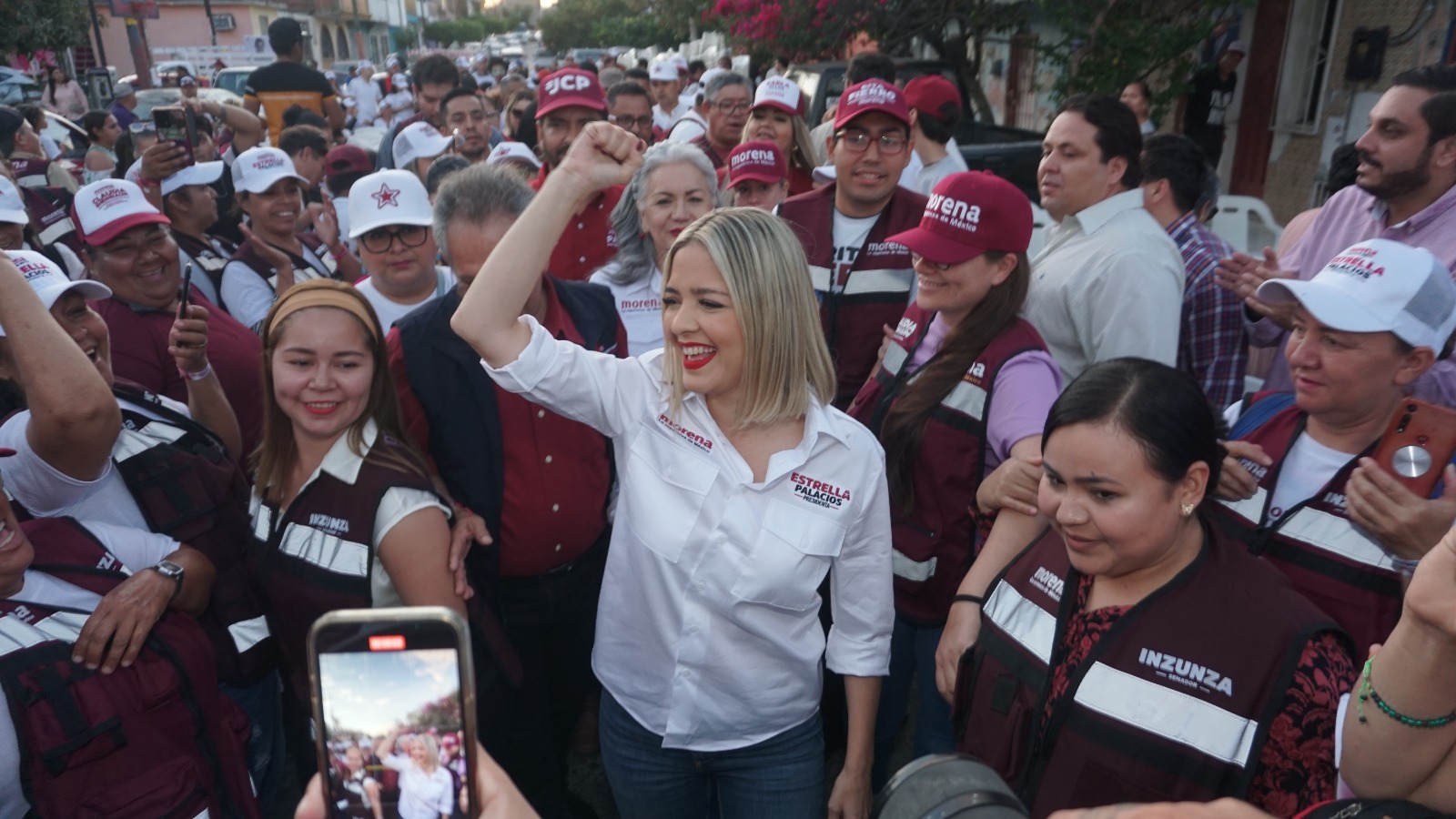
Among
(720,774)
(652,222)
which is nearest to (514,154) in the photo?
(652,222)

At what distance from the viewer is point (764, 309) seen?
210 cm

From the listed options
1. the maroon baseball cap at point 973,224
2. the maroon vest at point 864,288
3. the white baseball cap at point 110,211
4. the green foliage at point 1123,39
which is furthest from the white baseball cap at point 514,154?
the green foliage at point 1123,39

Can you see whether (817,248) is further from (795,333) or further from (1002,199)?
(795,333)

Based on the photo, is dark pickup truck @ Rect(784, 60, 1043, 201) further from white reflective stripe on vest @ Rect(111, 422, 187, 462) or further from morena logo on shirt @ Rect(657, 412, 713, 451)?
white reflective stripe on vest @ Rect(111, 422, 187, 462)

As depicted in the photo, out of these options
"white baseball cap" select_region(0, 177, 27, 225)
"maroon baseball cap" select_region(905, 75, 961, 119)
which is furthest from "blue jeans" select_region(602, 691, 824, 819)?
"maroon baseball cap" select_region(905, 75, 961, 119)

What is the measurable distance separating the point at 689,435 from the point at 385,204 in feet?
7.08

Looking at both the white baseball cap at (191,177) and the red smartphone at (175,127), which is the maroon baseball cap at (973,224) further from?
the red smartphone at (175,127)

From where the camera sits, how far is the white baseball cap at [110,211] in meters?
3.45

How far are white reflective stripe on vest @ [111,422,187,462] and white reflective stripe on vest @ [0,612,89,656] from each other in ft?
1.57

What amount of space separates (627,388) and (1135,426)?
1.16 metres

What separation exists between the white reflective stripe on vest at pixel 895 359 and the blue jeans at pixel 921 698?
78cm

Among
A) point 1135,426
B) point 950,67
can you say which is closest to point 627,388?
point 1135,426

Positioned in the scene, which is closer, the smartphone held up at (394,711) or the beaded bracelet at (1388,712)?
the smartphone held up at (394,711)

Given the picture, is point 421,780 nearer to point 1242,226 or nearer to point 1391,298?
point 1391,298
